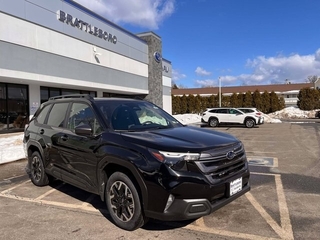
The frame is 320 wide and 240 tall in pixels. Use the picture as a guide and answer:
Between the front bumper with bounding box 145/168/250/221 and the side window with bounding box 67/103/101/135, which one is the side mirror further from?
the front bumper with bounding box 145/168/250/221

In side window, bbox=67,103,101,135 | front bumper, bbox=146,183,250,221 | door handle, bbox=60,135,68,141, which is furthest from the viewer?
door handle, bbox=60,135,68,141

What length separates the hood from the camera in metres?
3.33

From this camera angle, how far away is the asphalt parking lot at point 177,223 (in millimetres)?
3541

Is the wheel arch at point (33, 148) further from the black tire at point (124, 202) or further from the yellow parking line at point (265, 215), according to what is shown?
the yellow parking line at point (265, 215)

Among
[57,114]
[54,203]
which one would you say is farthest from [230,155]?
[57,114]

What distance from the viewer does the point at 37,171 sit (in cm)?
575

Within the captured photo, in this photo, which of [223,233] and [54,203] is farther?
[54,203]

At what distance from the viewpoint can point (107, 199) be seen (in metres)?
3.90

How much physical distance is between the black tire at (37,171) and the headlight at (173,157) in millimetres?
3276

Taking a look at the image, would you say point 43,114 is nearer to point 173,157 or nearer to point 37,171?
point 37,171

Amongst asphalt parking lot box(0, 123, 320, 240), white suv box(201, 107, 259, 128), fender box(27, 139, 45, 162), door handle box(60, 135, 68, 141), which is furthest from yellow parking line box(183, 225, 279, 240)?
white suv box(201, 107, 259, 128)

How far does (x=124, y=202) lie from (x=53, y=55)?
14.6 m

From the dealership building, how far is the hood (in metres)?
12.2

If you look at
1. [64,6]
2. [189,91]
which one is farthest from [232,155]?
[189,91]
